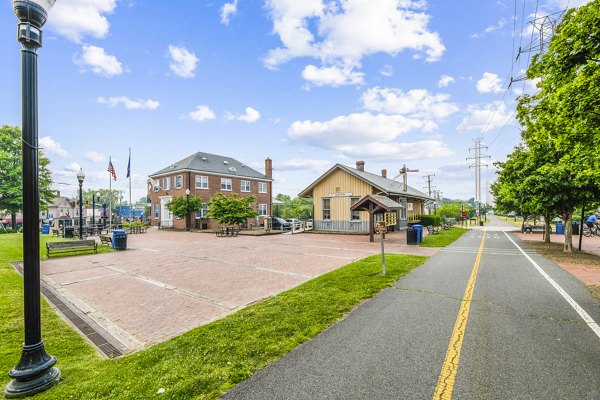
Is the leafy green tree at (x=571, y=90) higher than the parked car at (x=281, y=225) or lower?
higher

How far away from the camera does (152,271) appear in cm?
1018

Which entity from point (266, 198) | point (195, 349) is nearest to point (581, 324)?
point (195, 349)

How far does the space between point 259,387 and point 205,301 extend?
4.01 metres

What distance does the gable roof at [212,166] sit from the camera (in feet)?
115

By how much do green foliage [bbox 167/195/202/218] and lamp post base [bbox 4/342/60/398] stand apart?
2864 centimetres

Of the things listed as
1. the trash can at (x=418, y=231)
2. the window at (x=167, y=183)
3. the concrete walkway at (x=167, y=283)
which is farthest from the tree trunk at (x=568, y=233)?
the window at (x=167, y=183)

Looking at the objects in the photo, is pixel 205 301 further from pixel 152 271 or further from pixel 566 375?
pixel 566 375

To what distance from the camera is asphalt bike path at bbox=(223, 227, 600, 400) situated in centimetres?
321

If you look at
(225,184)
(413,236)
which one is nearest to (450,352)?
(413,236)

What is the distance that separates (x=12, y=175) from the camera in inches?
1164

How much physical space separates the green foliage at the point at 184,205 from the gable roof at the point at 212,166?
168 inches

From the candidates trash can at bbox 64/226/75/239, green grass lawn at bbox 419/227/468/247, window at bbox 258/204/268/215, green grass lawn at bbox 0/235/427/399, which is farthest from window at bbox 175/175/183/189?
green grass lawn at bbox 0/235/427/399

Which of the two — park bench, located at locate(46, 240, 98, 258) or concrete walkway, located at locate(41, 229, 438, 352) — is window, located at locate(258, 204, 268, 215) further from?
concrete walkway, located at locate(41, 229, 438, 352)

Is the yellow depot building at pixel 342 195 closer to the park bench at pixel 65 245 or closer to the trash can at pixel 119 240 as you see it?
the trash can at pixel 119 240
